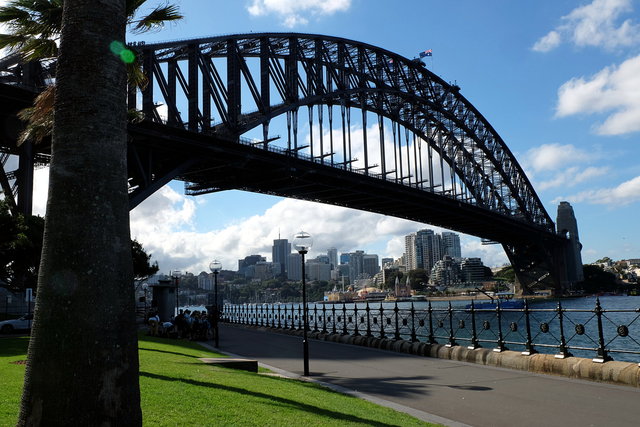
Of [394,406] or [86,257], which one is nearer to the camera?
[86,257]

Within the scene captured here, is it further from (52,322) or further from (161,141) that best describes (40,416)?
(161,141)

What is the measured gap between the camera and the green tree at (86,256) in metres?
4.61

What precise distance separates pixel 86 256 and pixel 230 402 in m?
4.12

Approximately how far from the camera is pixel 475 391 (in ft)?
36.3

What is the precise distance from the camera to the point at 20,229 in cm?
2930

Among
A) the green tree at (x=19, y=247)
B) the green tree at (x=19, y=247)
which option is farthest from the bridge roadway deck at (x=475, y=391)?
the green tree at (x=19, y=247)

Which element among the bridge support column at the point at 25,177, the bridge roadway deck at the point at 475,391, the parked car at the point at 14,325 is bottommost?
the bridge roadway deck at the point at 475,391

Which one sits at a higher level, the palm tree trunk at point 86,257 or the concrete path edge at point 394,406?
the palm tree trunk at point 86,257

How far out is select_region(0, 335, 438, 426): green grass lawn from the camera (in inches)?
277

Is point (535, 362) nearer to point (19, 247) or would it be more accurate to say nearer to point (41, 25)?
point (41, 25)

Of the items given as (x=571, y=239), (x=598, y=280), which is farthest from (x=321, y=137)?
(x=598, y=280)

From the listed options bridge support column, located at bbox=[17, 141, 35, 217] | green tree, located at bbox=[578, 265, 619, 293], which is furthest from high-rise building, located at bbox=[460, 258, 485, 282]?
bridge support column, located at bbox=[17, 141, 35, 217]

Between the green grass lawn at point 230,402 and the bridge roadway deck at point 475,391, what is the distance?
1.20m

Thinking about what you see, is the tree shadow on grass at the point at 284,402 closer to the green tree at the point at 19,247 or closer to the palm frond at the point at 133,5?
the palm frond at the point at 133,5
